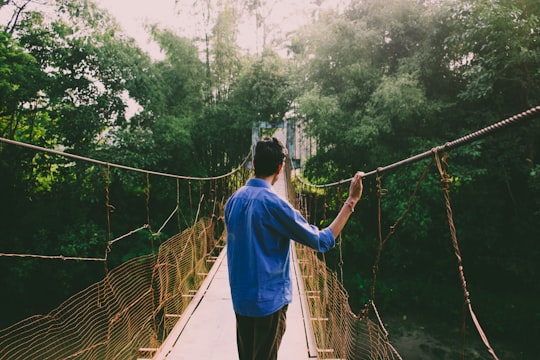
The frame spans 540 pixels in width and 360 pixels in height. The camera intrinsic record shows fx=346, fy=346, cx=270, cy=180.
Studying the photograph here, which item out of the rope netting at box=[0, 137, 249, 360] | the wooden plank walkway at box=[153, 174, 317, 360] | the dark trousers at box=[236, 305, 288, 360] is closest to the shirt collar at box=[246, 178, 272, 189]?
the dark trousers at box=[236, 305, 288, 360]

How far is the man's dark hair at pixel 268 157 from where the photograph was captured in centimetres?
76

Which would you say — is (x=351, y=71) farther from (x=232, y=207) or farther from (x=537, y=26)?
(x=232, y=207)

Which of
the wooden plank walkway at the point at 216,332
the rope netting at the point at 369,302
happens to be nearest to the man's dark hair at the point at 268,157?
the rope netting at the point at 369,302

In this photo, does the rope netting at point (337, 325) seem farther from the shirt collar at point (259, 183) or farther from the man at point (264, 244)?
the shirt collar at point (259, 183)

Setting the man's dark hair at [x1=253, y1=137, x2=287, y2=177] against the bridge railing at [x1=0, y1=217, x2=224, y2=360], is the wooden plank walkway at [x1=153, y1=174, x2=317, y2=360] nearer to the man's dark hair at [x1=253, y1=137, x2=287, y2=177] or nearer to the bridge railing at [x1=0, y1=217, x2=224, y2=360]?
the bridge railing at [x1=0, y1=217, x2=224, y2=360]

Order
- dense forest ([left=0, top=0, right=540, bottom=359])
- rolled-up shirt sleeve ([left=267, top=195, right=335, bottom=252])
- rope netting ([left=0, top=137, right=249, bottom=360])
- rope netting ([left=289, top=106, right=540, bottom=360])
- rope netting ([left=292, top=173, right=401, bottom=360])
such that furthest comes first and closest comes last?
dense forest ([left=0, top=0, right=540, bottom=359])
rope netting ([left=0, top=137, right=249, bottom=360])
rope netting ([left=292, top=173, right=401, bottom=360])
rolled-up shirt sleeve ([left=267, top=195, right=335, bottom=252])
rope netting ([left=289, top=106, right=540, bottom=360])

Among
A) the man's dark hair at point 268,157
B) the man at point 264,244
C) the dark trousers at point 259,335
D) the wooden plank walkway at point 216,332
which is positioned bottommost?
the wooden plank walkway at point 216,332

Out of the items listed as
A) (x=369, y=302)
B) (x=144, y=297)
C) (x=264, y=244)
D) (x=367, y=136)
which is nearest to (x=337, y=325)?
(x=369, y=302)

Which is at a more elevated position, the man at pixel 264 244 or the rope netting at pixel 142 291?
the man at pixel 264 244

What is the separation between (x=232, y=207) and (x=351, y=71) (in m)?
4.80

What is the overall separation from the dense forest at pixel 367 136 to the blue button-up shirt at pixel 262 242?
4.04 meters

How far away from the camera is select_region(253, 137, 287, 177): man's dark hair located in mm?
762

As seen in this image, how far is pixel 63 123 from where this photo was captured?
4.98 m

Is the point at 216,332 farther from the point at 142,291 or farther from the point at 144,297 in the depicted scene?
the point at 142,291
